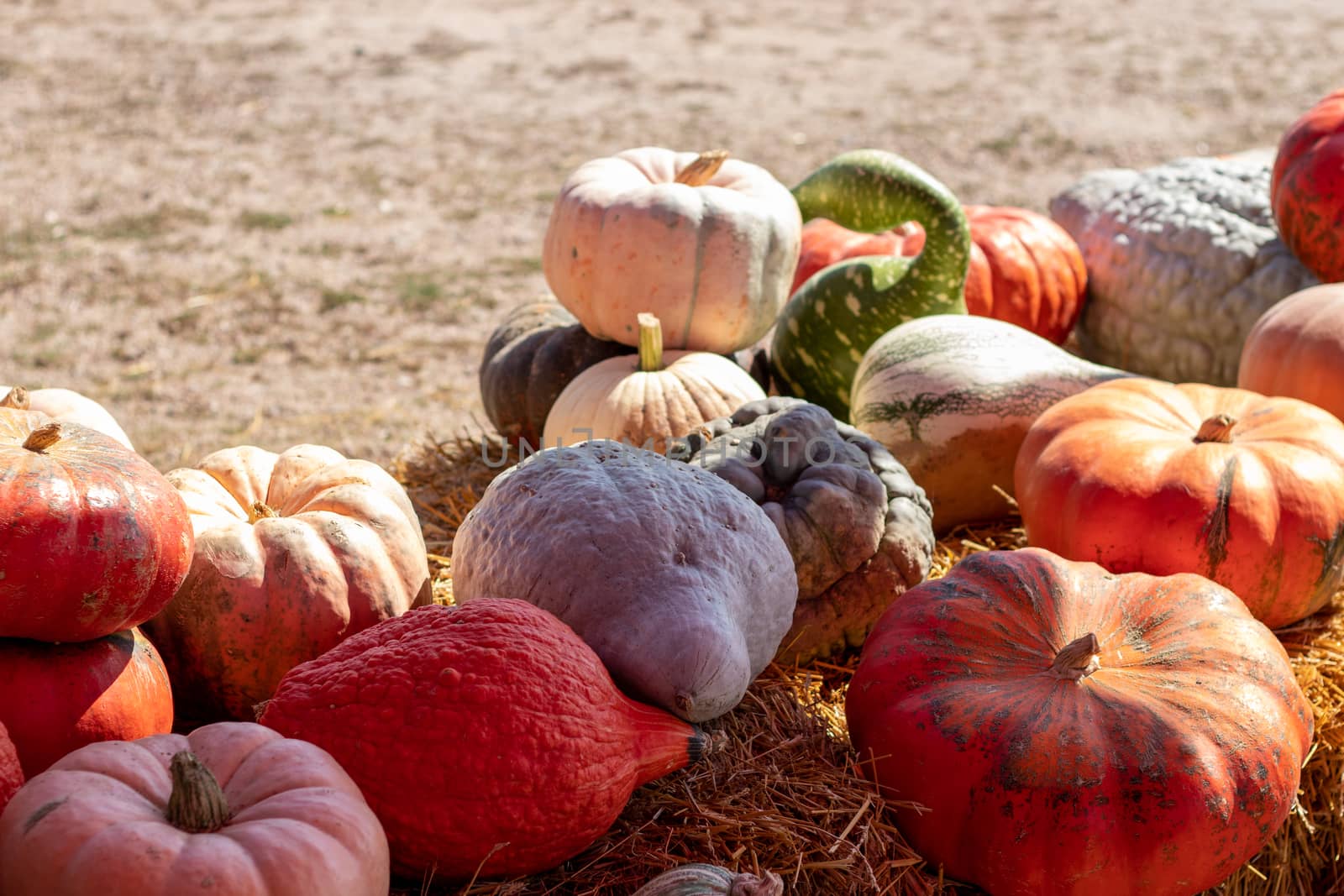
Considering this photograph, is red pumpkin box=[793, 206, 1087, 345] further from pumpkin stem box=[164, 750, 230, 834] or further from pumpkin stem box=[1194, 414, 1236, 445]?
pumpkin stem box=[164, 750, 230, 834]

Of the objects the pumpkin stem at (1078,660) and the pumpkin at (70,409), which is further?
the pumpkin at (70,409)

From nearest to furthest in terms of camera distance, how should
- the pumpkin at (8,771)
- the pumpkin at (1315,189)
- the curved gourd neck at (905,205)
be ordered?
1. the pumpkin at (8,771)
2. the curved gourd neck at (905,205)
3. the pumpkin at (1315,189)

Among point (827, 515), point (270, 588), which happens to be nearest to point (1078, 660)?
point (827, 515)

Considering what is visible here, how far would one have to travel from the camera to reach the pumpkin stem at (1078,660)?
220cm

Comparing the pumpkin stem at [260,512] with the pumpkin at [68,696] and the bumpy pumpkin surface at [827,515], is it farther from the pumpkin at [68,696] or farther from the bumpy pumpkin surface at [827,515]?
the bumpy pumpkin surface at [827,515]

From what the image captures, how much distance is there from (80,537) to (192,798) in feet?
Answer: 1.63

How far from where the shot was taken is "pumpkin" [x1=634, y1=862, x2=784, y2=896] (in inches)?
66.9

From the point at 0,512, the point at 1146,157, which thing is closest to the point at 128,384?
the point at 0,512

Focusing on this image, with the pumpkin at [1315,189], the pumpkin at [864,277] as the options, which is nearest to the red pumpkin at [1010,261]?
the pumpkin at [864,277]

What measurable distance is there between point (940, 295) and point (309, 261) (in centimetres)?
395

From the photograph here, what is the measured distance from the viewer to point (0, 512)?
1.77m

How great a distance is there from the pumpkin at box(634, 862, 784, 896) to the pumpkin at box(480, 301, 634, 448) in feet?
6.86

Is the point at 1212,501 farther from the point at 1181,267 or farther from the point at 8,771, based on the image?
the point at 8,771

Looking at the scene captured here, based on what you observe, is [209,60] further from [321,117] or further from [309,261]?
[309,261]
